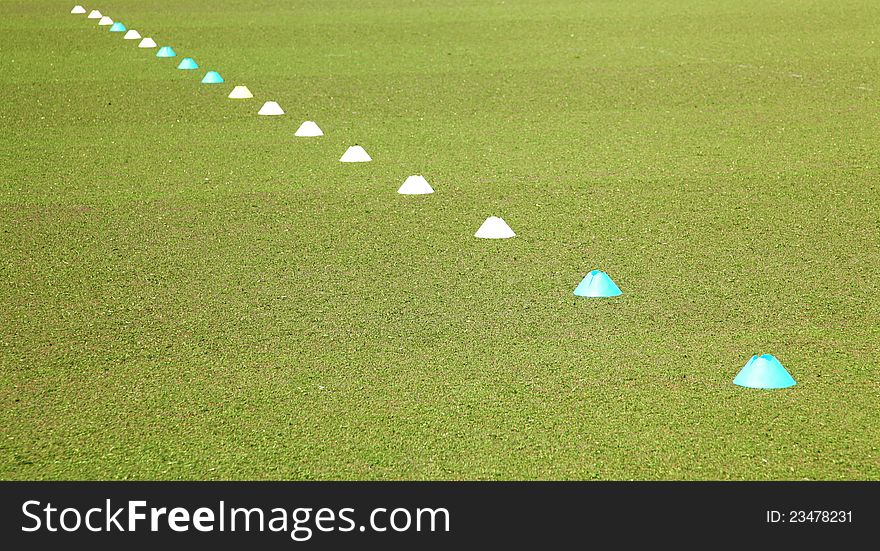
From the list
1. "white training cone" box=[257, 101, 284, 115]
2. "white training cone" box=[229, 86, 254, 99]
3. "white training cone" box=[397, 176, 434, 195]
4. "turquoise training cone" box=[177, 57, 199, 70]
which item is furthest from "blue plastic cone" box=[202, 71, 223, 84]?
"white training cone" box=[397, 176, 434, 195]

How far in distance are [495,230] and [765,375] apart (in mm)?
2279

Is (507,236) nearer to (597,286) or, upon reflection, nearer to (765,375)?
(597,286)

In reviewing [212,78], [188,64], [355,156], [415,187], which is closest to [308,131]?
[355,156]

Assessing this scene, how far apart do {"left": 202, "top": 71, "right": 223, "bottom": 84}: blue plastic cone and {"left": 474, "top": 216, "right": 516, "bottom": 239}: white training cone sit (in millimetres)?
6679

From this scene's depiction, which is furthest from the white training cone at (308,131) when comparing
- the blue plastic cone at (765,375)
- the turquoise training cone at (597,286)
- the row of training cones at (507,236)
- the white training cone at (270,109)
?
the blue plastic cone at (765,375)

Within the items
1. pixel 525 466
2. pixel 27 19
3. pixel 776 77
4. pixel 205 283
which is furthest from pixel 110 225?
pixel 27 19

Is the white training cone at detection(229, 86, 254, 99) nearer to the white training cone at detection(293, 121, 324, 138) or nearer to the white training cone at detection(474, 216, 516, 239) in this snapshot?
the white training cone at detection(293, 121, 324, 138)

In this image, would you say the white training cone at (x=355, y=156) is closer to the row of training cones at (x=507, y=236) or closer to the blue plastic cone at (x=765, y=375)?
the row of training cones at (x=507, y=236)

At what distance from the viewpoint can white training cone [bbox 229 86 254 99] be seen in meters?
11.5

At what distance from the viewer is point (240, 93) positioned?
37.8ft

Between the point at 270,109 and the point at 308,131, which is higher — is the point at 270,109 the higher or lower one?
the higher one

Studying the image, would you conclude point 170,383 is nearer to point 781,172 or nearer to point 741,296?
point 741,296

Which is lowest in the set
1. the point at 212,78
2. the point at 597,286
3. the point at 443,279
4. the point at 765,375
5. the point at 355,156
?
the point at 765,375

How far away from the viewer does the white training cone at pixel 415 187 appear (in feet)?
24.4
